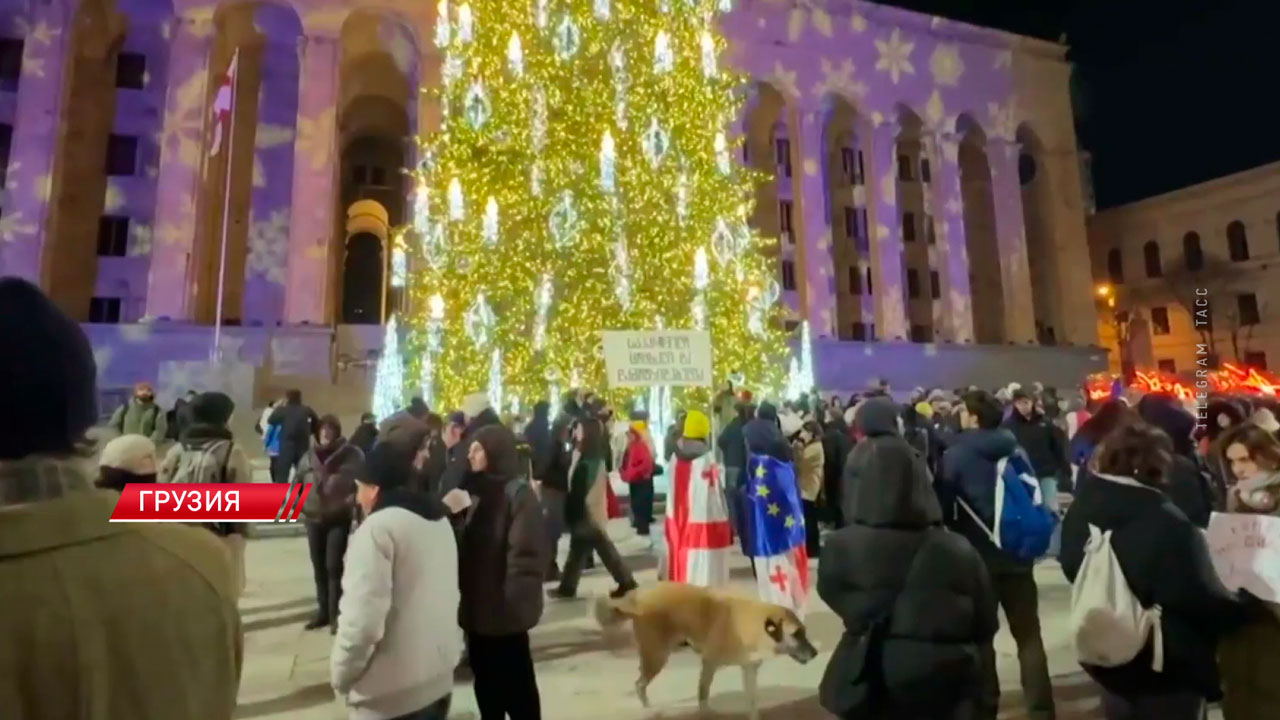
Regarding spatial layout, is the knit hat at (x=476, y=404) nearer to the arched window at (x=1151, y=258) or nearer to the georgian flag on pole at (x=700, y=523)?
the georgian flag on pole at (x=700, y=523)

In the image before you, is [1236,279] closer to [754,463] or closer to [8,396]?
[754,463]

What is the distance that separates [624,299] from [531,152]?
336 cm

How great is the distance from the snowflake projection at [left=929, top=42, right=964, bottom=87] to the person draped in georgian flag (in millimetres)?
32488

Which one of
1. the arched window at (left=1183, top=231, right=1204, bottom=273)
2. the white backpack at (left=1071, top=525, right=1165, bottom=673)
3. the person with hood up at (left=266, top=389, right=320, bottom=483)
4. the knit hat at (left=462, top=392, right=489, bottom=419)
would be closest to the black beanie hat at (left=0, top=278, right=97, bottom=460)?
the white backpack at (left=1071, top=525, right=1165, bottom=673)

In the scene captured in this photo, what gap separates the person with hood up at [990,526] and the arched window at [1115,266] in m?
47.6

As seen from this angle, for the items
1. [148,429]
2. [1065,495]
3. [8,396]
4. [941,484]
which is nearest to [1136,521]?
[941,484]

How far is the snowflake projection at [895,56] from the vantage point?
3250cm

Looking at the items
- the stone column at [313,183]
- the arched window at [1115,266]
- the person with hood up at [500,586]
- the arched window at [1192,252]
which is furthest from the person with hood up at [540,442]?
the arched window at [1115,266]

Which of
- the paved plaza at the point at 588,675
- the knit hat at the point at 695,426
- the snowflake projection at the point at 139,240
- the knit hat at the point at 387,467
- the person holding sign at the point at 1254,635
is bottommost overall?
the paved plaza at the point at 588,675

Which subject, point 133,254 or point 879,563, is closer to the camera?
point 879,563

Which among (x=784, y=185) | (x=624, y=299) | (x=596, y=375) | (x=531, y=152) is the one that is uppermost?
(x=784, y=185)

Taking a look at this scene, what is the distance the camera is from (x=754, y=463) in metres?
6.90

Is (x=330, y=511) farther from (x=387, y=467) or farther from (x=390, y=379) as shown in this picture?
(x=390, y=379)

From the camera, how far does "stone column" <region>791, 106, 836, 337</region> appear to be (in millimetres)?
29328
